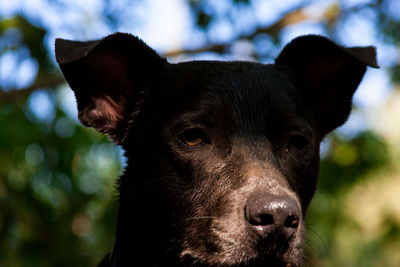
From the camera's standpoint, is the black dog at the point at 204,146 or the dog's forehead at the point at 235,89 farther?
the dog's forehead at the point at 235,89

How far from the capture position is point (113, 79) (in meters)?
4.53

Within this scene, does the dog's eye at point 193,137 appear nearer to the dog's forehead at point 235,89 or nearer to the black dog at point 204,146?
the black dog at point 204,146

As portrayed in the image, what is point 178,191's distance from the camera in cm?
394

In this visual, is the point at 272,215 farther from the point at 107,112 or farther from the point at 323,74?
the point at 323,74

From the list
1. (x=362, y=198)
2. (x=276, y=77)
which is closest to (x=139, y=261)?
(x=276, y=77)

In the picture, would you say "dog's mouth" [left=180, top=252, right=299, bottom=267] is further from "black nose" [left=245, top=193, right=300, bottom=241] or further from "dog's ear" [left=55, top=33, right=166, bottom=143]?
"dog's ear" [left=55, top=33, right=166, bottom=143]

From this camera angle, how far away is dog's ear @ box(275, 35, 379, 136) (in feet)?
15.7

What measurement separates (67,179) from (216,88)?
428 cm

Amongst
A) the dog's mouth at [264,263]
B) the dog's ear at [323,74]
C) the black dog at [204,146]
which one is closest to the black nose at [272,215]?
the black dog at [204,146]

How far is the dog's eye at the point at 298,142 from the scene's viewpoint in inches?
165

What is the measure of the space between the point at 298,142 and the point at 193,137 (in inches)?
30.9

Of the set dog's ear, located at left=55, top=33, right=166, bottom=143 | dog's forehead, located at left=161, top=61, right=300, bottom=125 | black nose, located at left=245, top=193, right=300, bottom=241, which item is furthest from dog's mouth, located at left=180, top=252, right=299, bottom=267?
dog's ear, located at left=55, top=33, right=166, bottom=143

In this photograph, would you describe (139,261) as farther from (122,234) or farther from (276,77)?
(276,77)

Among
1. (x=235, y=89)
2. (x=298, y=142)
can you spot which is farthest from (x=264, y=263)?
(x=235, y=89)
